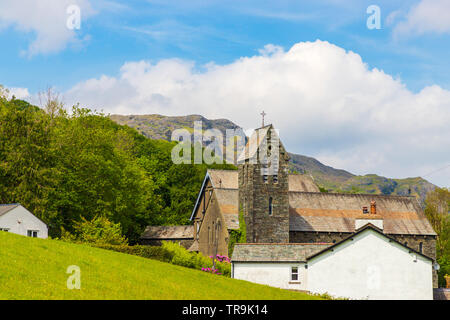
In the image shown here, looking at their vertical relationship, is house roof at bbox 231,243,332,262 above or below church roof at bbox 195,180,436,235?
below

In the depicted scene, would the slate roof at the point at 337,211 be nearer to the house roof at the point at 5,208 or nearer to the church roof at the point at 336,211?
the church roof at the point at 336,211

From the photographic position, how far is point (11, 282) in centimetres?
2658

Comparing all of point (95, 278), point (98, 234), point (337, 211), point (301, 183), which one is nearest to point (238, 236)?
point (337, 211)

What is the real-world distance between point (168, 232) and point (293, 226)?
24.7 m

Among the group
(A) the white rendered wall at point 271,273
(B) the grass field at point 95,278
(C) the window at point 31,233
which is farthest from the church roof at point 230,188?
(B) the grass field at point 95,278

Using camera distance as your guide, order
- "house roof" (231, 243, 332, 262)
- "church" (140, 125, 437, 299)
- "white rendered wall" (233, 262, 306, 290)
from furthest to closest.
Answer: "house roof" (231, 243, 332, 262), "white rendered wall" (233, 262, 306, 290), "church" (140, 125, 437, 299)

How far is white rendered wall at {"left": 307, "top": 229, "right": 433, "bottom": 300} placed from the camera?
154 feet

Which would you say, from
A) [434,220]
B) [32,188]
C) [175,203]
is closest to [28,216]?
[32,188]

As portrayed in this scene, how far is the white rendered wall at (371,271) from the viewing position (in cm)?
4684

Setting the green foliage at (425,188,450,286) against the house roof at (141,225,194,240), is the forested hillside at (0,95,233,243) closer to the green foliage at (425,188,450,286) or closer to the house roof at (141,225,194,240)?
the house roof at (141,225,194,240)

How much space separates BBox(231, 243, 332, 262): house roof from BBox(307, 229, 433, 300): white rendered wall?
2.52 m

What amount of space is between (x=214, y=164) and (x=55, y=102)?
51.7 meters

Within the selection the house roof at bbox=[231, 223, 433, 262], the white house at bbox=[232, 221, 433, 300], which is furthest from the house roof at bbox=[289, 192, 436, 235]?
the white house at bbox=[232, 221, 433, 300]

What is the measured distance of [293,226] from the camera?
65688mm
